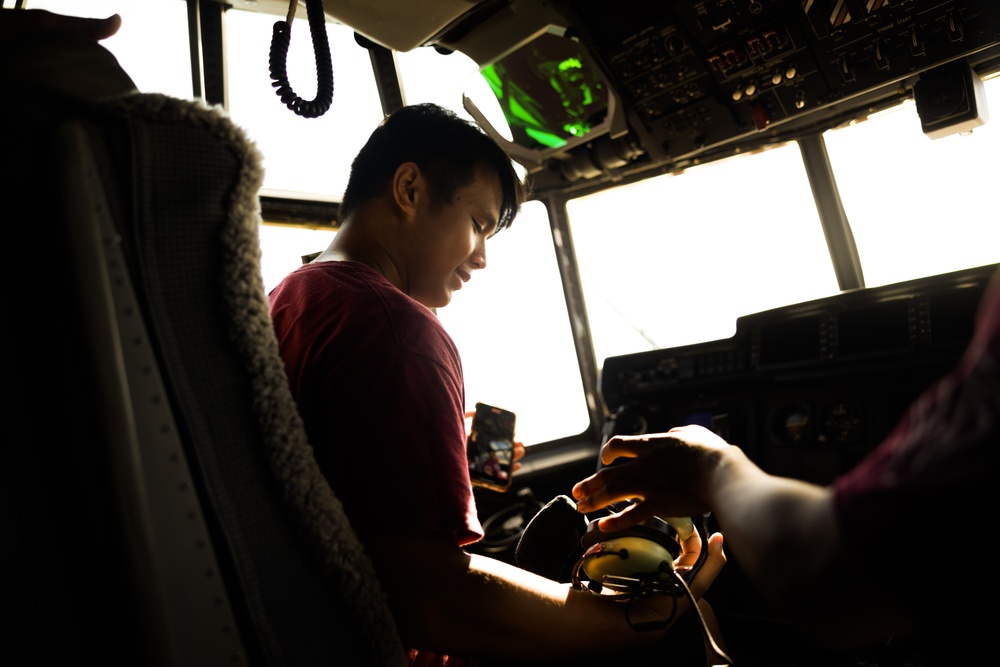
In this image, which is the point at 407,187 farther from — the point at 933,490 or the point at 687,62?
the point at 687,62

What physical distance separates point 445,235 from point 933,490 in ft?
3.46

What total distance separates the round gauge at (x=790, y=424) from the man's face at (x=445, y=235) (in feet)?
3.91

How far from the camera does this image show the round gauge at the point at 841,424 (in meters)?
1.83

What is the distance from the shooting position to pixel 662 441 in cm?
79

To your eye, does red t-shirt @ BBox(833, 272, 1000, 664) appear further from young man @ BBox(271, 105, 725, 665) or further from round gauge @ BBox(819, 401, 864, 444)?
round gauge @ BBox(819, 401, 864, 444)

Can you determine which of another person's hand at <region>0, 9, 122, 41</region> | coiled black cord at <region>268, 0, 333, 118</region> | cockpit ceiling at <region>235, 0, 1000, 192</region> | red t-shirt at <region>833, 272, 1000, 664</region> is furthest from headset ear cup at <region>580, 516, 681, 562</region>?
cockpit ceiling at <region>235, 0, 1000, 192</region>

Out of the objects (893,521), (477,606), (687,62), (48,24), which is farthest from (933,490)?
(687,62)

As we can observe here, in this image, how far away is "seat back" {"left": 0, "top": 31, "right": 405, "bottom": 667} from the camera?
1.85 ft

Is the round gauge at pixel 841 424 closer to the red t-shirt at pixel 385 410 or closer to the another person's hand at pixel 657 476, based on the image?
the another person's hand at pixel 657 476

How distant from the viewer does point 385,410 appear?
31.1 inches

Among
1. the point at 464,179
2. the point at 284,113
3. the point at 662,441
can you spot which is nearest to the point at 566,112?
the point at 284,113

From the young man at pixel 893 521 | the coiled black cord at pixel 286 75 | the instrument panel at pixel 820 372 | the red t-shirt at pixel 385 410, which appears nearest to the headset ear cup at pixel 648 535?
the red t-shirt at pixel 385 410

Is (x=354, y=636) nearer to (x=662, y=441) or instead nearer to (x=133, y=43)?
(x=662, y=441)

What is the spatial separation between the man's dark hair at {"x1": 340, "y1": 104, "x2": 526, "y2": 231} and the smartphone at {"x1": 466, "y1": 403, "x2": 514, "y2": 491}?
971 mm
